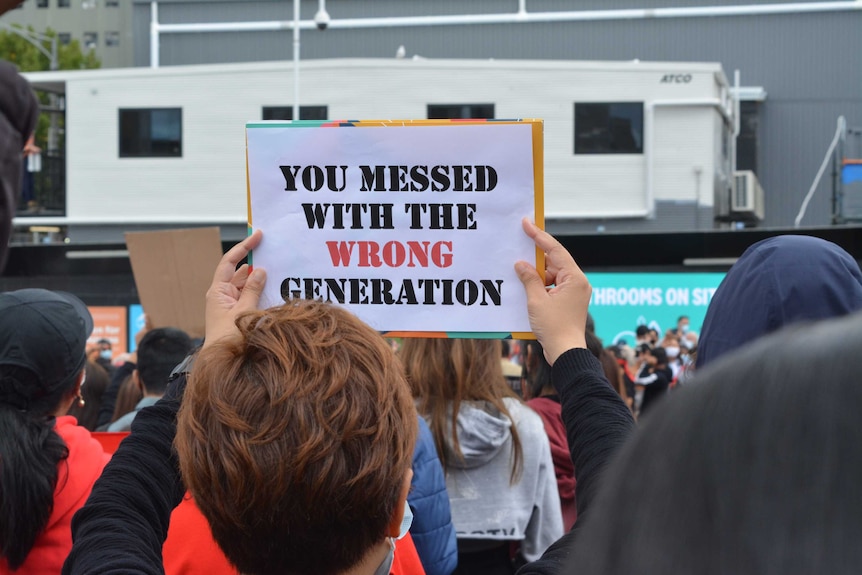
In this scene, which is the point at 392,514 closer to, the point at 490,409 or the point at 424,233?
the point at 424,233

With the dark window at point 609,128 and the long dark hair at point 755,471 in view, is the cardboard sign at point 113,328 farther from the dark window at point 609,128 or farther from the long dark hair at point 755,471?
the long dark hair at point 755,471

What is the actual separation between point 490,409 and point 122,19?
257 feet

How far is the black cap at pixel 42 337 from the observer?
2840mm

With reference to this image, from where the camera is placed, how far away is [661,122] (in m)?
27.1

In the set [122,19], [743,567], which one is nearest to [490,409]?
[743,567]

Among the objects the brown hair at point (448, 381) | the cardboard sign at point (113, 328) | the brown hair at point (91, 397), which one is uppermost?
the brown hair at point (448, 381)

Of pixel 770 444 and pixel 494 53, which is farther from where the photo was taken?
pixel 494 53

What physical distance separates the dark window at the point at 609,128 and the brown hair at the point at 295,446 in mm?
→ 26216

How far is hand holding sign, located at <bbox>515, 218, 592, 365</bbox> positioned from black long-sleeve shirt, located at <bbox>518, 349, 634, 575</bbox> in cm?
6

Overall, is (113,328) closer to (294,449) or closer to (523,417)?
(523,417)

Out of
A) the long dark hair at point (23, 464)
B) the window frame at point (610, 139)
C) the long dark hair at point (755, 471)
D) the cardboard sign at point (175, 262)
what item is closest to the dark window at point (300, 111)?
the window frame at point (610, 139)

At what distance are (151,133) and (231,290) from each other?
27366 mm

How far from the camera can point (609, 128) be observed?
89.4 ft

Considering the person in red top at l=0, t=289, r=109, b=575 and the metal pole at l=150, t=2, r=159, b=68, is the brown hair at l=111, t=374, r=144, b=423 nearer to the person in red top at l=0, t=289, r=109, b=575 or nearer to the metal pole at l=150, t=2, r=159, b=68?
the person in red top at l=0, t=289, r=109, b=575
